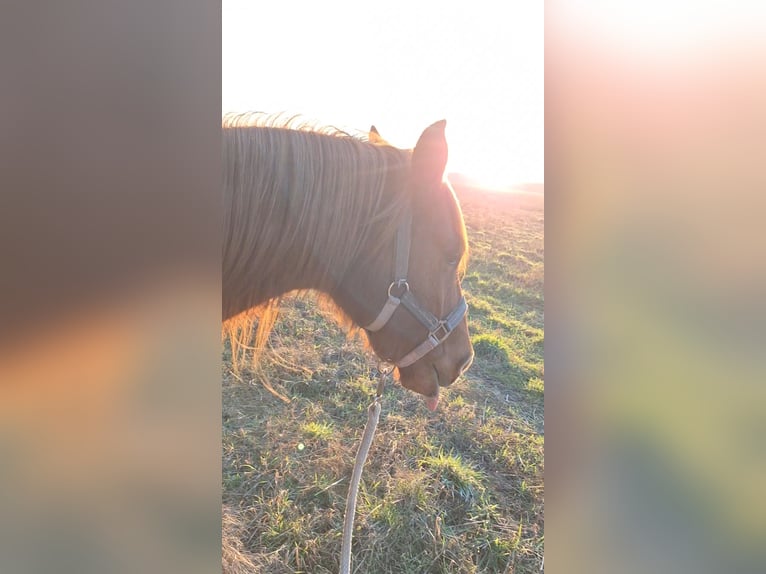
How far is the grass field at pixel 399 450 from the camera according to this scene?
4.49 ft

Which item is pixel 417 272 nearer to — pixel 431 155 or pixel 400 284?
pixel 400 284

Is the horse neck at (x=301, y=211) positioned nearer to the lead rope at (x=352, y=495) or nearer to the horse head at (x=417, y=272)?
the horse head at (x=417, y=272)

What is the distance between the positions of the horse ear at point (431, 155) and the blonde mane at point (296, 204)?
43 millimetres

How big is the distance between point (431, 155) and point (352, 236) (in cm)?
26

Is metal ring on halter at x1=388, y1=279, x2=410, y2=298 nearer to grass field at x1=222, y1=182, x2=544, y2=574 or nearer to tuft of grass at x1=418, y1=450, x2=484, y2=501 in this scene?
grass field at x1=222, y1=182, x2=544, y2=574

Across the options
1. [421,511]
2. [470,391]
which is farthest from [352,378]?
[421,511]

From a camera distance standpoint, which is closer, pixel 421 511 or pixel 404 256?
pixel 404 256

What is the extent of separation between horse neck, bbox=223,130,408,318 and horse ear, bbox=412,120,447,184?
0.05 metres

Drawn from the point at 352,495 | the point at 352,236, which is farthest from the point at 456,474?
the point at 352,236
